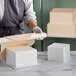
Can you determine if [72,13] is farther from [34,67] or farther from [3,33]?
[34,67]

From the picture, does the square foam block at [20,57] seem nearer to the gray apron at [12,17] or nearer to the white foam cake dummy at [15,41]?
the white foam cake dummy at [15,41]

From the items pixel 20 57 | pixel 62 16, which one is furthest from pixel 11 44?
pixel 62 16

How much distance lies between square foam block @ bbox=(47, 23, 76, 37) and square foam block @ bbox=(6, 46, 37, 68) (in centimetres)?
162

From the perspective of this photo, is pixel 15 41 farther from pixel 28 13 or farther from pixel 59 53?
pixel 28 13

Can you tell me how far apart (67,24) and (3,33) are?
3.70 feet

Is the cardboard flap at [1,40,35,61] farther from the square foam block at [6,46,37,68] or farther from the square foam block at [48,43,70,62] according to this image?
the square foam block at [48,43,70,62]

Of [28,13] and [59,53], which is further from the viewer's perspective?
[28,13]

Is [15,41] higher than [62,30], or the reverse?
[15,41]

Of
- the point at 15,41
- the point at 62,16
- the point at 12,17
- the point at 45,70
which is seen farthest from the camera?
the point at 62,16

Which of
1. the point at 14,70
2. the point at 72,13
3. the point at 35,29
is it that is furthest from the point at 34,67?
the point at 72,13

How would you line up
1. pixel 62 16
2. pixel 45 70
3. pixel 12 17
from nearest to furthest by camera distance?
1. pixel 45 70
2. pixel 12 17
3. pixel 62 16

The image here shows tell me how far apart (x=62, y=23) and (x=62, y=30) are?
9cm

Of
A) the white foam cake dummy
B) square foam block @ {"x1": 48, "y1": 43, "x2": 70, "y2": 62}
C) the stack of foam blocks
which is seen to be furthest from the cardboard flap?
the stack of foam blocks

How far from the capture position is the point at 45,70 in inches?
70.4
